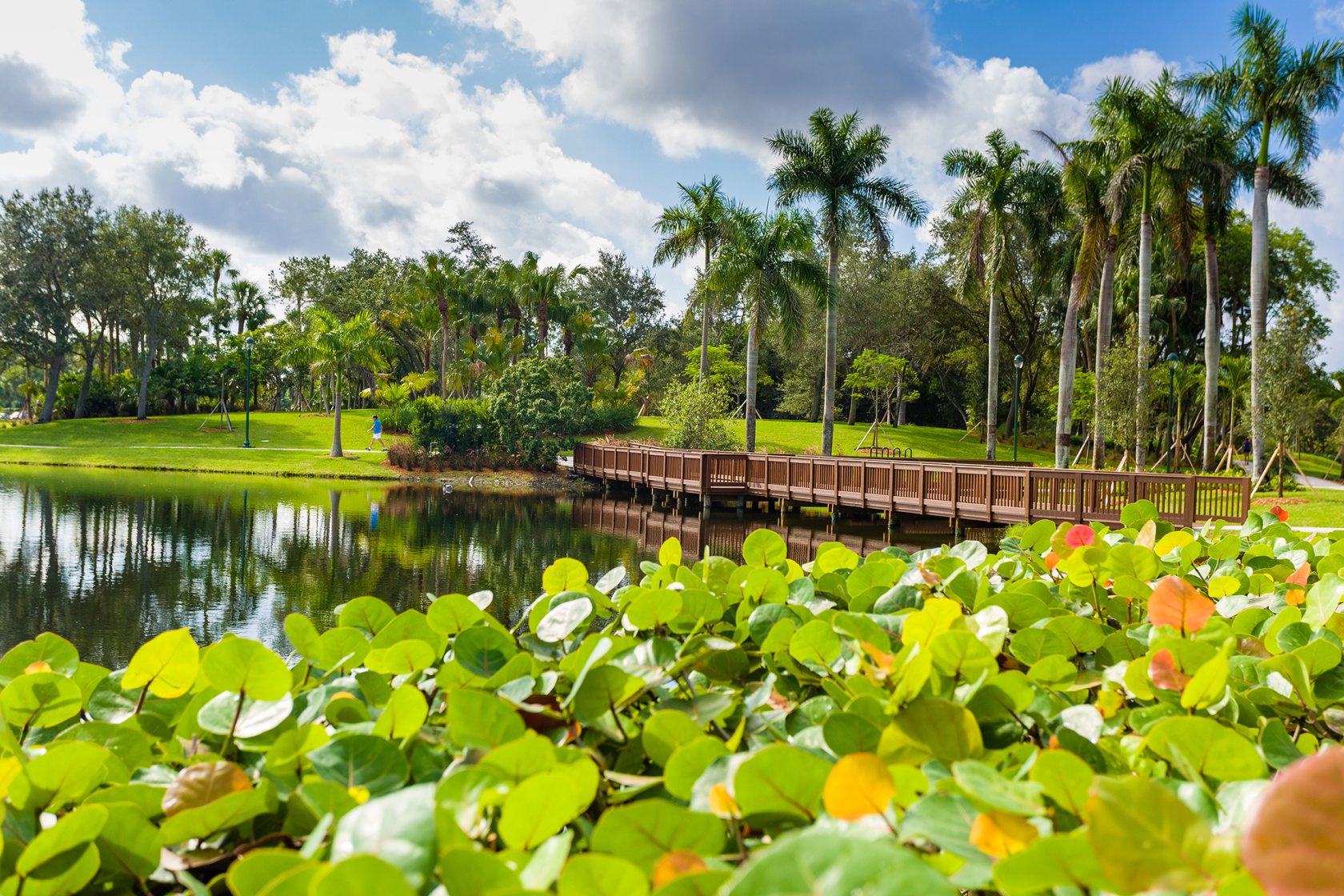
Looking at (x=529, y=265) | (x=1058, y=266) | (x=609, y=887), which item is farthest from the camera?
(x=529, y=265)

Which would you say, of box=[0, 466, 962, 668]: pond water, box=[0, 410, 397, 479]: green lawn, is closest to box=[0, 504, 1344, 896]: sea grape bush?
box=[0, 466, 962, 668]: pond water

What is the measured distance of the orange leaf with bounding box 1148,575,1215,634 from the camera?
1.22 meters

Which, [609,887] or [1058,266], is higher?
[1058,266]

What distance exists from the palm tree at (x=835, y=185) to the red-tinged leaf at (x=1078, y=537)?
23758 mm

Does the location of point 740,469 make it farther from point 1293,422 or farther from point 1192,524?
point 1293,422

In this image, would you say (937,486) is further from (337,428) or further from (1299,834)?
(337,428)

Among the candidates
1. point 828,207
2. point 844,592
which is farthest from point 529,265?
point 844,592

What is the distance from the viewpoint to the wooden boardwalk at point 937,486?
49.9ft

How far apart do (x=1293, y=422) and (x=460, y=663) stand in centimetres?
2639

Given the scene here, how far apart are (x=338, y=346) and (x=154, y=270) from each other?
1648 cm

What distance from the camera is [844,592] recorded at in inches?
69.6

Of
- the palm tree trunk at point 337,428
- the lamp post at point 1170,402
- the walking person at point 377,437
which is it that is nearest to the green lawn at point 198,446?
the palm tree trunk at point 337,428

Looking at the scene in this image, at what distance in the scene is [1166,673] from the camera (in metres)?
1.01

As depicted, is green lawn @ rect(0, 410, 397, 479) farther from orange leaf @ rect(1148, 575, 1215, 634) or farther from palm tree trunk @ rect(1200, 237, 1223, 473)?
orange leaf @ rect(1148, 575, 1215, 634)
